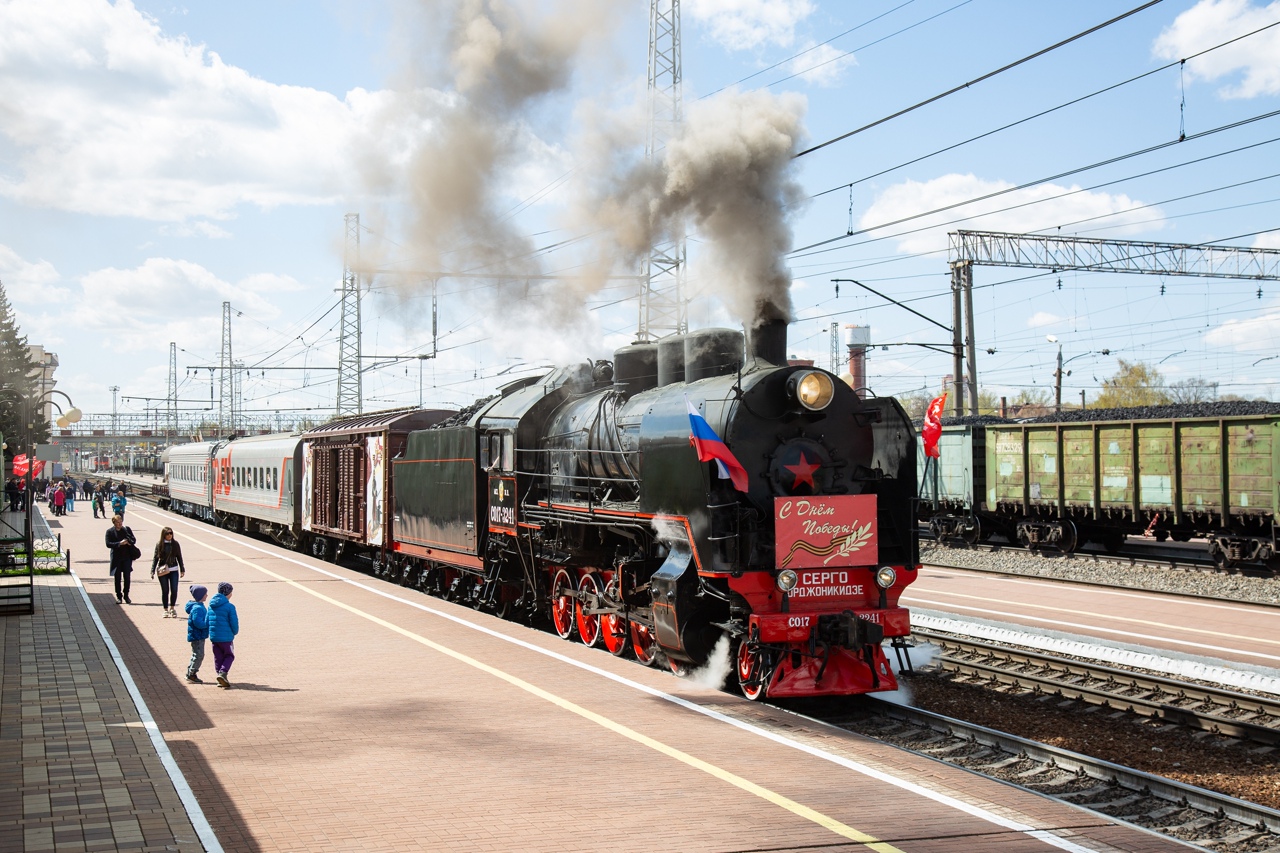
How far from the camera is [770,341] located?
11023mm

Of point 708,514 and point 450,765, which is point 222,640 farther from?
point 708,514

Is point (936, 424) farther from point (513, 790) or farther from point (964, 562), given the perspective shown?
point (513, 790)

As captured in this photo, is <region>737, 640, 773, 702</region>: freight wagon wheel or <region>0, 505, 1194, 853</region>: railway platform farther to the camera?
<region>737, 640, 773, 702</region>: freight wagon wheel

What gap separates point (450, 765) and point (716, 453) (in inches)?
145

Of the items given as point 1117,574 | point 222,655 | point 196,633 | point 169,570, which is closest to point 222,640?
point 222,655

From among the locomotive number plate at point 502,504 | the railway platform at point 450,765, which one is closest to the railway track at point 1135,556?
the locomotive number plate at point 502,504

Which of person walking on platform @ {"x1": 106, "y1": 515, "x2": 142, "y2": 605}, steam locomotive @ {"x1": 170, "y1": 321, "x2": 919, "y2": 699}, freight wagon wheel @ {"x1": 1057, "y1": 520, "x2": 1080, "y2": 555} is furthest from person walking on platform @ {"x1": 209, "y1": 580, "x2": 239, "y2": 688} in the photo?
freight wagon wheel @ {"x1": 1057, "y1": 520, "x2": 1080, "y2": 555}

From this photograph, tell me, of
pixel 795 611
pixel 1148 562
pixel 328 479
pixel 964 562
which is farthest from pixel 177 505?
pixel 795 611

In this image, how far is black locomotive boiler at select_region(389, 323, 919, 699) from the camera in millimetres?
9781

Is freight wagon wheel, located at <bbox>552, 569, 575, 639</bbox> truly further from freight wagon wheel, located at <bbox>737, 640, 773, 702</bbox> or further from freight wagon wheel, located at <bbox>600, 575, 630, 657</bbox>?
freight wagon wheel, located at <bbox>737, 640, 773, 702</bbox>

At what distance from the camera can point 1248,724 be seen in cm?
914

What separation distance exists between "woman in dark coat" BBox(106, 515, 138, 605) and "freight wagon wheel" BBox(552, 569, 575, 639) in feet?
26.6

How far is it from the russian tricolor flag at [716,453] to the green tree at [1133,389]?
56.3 m

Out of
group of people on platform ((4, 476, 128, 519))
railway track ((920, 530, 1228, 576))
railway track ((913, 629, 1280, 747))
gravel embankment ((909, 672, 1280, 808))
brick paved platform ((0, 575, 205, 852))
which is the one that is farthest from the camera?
group of people on platform ((4, 476, 128, 519))
